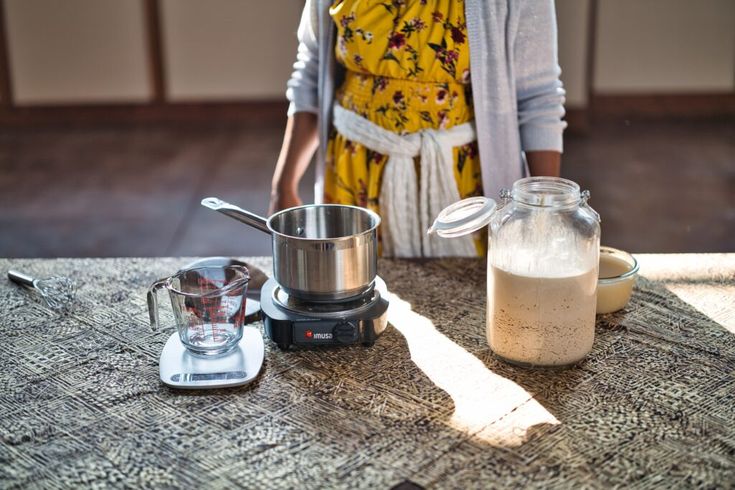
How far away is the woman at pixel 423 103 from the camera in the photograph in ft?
5.55

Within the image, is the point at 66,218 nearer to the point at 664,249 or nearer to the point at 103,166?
the point at 103,166

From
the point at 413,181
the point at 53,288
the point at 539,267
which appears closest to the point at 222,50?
the point at 413,181

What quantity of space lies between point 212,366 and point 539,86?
2.94 feet

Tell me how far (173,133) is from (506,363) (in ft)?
14.9

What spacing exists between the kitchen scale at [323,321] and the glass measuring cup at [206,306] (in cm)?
5

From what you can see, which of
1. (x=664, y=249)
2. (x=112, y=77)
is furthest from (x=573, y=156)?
(x=112, y=77)

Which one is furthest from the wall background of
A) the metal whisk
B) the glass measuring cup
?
the glass measuring cup

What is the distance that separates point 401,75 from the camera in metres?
1.74

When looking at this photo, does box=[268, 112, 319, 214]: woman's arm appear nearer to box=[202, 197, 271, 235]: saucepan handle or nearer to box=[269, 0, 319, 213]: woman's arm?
box=[269, 0, 319, 213]: woman's arm

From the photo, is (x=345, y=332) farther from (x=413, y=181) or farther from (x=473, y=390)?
(x=413, y=181)

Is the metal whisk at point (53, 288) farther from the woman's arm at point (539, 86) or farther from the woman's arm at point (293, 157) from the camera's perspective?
the woman's arm at point (539, 86)

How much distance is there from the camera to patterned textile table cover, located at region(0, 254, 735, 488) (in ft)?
3.35

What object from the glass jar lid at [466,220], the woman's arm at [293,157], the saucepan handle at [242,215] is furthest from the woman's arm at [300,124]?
the glass jar lid at [466,220]

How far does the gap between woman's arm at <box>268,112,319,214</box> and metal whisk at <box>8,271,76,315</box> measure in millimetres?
541
